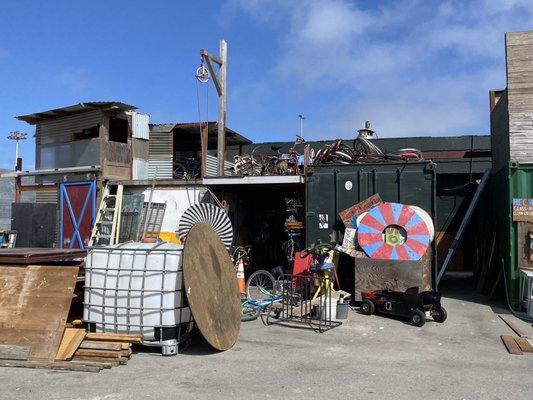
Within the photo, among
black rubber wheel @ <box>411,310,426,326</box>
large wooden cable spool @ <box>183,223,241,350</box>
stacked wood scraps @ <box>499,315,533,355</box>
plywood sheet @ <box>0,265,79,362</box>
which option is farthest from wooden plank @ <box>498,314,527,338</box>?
plywood sheet @ <box>0,265,79,362</box>

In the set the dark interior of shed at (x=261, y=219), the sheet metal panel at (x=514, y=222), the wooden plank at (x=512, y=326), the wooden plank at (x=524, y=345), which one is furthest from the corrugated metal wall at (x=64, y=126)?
the wooden plank at (x=524, y=345)

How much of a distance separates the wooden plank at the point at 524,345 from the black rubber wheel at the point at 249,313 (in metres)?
4.43

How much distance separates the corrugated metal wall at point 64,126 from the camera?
1549 cm

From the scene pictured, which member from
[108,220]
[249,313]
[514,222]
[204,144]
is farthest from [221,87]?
[514,222]

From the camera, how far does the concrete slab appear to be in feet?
17.7

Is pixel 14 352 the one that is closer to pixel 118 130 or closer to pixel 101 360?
pixel 101 360

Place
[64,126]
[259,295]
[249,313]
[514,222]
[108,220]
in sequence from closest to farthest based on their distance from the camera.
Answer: [249,313]
[514,222]
[259,295]
[108,220]
[64,126]

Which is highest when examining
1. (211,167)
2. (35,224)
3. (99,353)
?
(211,167)

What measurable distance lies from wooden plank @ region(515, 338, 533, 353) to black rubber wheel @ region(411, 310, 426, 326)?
1521mm

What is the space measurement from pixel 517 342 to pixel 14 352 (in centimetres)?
720

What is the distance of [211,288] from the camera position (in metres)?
7.25

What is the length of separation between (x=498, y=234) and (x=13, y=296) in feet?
34.4

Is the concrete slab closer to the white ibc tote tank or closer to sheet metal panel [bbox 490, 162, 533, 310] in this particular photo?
the white ibc tote tank

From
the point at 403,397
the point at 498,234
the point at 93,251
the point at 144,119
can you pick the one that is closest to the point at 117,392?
the point at 93,251
